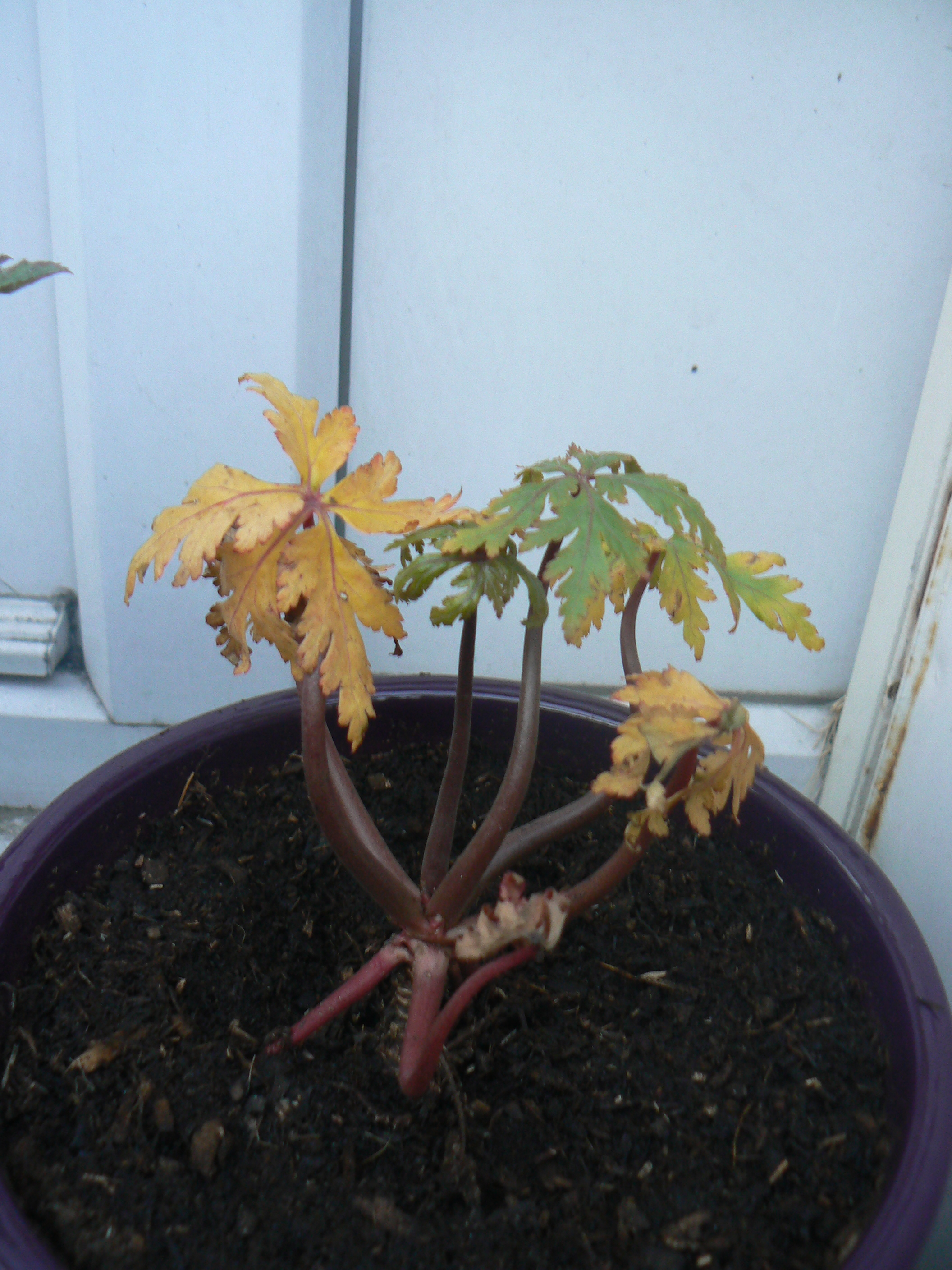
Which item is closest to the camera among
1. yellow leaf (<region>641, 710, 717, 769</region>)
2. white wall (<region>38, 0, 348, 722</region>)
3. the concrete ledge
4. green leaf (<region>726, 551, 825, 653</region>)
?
yellow leaf (<region>641, 710, 717, 769</region>)

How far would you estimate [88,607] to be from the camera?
115 cm

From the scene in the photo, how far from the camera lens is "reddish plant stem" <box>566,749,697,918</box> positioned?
58 centimetres

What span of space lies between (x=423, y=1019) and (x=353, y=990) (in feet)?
0.21

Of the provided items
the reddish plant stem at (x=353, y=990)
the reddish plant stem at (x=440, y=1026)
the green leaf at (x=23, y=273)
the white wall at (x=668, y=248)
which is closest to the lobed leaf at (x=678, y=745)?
the reddish plant stem at (x=440, y=1026)

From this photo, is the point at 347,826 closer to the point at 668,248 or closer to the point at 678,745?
the point at 678,745

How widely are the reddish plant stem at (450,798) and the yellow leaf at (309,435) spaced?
158 mm

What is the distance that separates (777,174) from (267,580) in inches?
31.6

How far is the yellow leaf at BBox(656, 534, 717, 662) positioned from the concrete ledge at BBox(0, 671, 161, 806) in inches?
32.0

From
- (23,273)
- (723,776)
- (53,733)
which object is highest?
(23,273)

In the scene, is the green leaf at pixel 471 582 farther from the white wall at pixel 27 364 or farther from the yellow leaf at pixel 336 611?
the white wall at pixel 27 364

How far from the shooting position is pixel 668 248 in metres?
1.01

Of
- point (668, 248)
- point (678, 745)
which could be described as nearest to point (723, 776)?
point (678, 745)

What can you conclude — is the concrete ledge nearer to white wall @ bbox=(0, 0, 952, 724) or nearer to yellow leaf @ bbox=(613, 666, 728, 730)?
white wall @ bbox=(0, 0, 952, 724)

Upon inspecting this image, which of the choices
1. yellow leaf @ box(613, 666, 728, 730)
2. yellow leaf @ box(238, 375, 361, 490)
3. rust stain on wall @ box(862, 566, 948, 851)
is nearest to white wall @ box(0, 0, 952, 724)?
rust stain on wall @ box(862, 566, 948, 851)
